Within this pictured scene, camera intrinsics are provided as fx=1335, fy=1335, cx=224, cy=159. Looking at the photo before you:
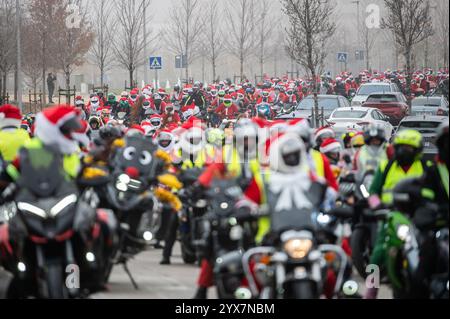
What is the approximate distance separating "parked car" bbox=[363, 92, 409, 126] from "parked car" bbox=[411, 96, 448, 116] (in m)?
0.43

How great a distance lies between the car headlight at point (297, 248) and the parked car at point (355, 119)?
2445cm

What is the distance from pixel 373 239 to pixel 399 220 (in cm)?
276

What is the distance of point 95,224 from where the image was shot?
10844 millimetres

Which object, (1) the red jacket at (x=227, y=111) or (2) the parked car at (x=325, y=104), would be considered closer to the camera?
(1) the red jacket at (x=227, y=111)

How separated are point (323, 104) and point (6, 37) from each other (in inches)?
510

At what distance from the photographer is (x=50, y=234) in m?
10.0

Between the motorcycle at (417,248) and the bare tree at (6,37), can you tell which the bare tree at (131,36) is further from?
the motorcycle at (417,248)

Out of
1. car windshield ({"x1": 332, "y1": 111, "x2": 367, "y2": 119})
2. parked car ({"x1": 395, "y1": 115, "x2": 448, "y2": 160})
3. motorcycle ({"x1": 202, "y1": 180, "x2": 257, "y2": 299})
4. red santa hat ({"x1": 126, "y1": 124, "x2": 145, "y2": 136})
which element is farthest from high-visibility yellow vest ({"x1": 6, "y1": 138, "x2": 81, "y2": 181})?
car windshield ({"x1": 332, "y1": 111, "x2": 367, "y2": 119})

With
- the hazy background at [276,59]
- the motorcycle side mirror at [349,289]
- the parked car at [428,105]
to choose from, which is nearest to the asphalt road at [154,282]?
the motorcycle side mirror at [349,289]

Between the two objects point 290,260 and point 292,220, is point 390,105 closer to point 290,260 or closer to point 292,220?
point 292,220

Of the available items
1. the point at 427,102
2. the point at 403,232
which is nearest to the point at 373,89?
the point at 427,102

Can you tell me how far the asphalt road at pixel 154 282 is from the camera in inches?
509
